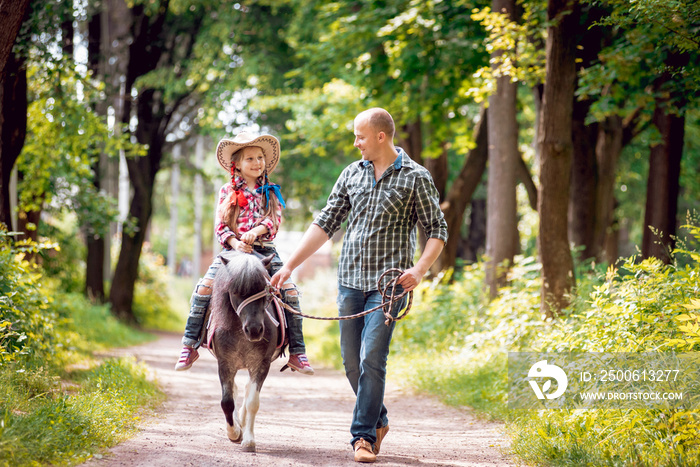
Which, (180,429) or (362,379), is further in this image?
(180,429)

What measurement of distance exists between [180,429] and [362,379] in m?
2.08

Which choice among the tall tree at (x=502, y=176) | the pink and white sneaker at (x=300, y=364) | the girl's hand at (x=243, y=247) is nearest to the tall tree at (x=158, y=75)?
the tall tree at (x=502, y=176)

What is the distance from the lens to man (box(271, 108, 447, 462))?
5051 mm

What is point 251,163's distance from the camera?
19.2 feet

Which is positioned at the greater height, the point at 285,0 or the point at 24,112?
the point at 285,0

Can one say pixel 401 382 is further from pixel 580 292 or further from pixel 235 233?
pixel 235 233

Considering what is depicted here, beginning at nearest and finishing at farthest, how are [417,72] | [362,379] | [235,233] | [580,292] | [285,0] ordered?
[362,379], [235,233], [580,292], [417,72], [285,0]

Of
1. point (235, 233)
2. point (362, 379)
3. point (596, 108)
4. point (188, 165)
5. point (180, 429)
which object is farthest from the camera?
point (188, 165)

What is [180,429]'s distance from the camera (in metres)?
6.20

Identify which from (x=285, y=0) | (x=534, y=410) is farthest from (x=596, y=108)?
(x=285, y=0)

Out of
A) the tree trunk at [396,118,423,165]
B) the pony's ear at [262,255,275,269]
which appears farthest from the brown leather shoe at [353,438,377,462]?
the tree trunk at [396,118,423,165]
